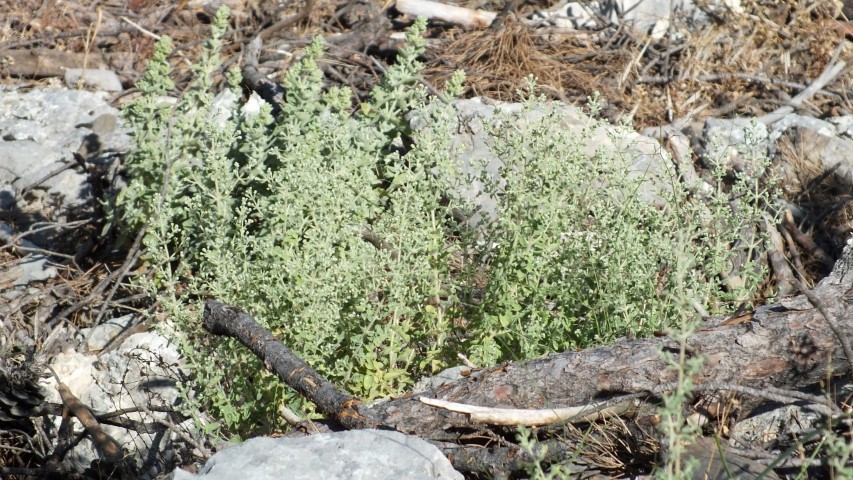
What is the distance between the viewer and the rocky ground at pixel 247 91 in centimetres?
533

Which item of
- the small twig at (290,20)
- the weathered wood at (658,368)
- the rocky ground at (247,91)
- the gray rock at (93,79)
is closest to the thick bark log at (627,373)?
the weathered wood at (658,368)

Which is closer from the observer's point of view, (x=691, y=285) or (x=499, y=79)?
(x=691, y=285)

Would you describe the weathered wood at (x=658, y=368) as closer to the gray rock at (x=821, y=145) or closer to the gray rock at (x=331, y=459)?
the gray rock at (x=331, y=459)

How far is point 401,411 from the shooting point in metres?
3.70

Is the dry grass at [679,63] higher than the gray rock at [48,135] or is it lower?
higher

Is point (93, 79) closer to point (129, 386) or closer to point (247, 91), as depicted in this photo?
point (247, 91)

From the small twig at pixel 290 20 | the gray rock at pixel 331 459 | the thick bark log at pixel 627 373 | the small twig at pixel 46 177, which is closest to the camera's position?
the gray rock at pixel 331 459

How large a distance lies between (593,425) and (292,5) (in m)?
6.68

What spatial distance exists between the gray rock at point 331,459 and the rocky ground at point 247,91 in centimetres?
153

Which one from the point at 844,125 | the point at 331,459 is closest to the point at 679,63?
the point at 844,125

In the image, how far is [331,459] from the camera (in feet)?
10.1

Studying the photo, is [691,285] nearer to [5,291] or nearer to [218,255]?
[218,255]

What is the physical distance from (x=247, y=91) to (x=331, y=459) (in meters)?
5.04

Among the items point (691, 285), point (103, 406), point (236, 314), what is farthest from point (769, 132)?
point (103, 406)
